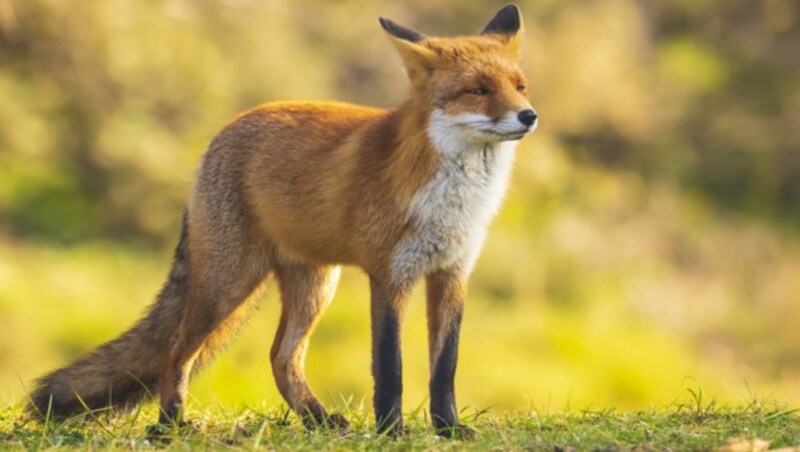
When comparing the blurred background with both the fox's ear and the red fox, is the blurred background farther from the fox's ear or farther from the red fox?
the fox's ear

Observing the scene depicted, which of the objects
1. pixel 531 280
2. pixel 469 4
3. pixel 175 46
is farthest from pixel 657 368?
pixel 469 4

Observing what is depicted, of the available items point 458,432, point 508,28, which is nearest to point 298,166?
point 508,28

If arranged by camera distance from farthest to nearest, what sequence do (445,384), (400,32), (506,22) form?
(506,22) → (400,32) → (445,384)

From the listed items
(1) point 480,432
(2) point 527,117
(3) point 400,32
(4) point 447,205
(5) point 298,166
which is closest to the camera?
(2) point 527,117

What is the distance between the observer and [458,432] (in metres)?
6.59

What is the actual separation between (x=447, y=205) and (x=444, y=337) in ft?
2.26

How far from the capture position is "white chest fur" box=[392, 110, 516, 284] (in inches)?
263

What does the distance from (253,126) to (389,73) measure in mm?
15568

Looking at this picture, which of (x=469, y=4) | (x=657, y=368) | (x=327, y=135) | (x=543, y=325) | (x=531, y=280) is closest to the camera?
(x=327, y=135)

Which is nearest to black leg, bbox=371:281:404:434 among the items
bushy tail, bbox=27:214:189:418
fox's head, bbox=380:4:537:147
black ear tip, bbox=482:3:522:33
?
fox's head, bbox=380:4:537:147

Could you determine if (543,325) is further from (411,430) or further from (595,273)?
(411,430)

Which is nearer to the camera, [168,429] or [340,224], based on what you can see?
[168,429]

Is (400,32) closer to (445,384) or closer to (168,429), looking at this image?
(445,384)

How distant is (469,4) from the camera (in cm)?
2570
